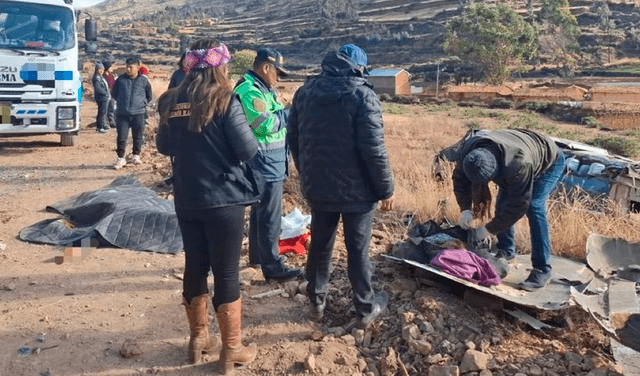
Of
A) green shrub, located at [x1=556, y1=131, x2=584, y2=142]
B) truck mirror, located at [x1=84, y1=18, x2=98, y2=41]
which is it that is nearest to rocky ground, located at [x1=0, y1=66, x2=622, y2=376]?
truck mirror, located at [x1=84, y1=18, x2=98, y2=41]

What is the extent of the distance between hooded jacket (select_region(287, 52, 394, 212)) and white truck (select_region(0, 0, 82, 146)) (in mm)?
8010

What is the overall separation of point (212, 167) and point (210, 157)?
0.06 meters

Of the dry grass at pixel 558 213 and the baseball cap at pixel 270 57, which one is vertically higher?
the baseball cap at pixel 270 57

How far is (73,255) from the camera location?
18.7 ft

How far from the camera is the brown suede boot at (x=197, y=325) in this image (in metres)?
3.74

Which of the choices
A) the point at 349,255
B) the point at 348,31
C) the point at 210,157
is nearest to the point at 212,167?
the point at 210,157

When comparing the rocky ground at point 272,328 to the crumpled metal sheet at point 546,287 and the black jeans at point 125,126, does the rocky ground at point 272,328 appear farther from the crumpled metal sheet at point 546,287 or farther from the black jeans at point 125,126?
the black jeans at point 125,126

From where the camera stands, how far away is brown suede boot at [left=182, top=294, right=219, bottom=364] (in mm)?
3742

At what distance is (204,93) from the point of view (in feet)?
11.1

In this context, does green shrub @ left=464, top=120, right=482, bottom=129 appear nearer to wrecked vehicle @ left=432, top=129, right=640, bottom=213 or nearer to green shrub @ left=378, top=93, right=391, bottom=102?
green shrub @ left=378, top=93, right=391, bottom=102

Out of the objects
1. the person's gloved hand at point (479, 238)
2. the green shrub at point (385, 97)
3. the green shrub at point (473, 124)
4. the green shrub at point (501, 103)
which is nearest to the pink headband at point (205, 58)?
the person's gloved hand at point (479, 238)

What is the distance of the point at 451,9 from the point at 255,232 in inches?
2934

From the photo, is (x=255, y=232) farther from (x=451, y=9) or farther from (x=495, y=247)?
(x=451, y=9)

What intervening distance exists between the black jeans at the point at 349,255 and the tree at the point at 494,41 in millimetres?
41886
